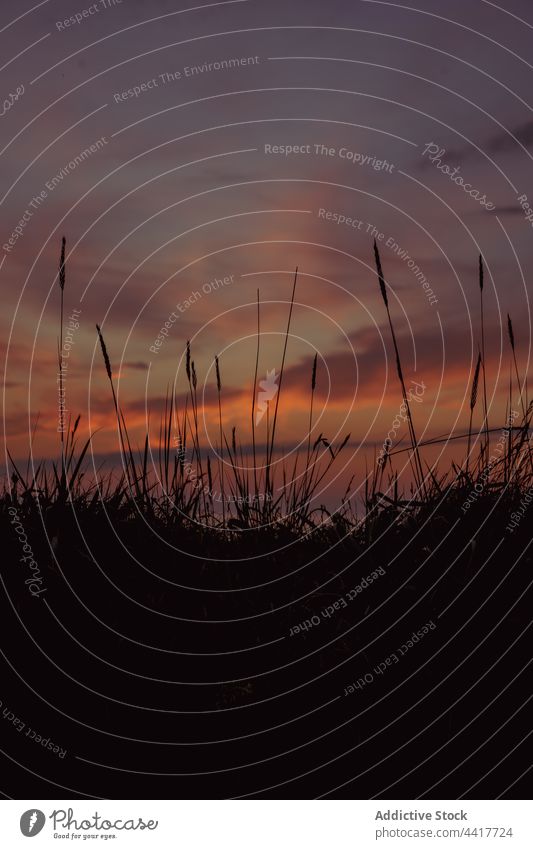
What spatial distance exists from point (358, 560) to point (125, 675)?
149cm

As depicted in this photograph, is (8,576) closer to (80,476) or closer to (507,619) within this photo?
(80,476)

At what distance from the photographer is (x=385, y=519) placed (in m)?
5.65
